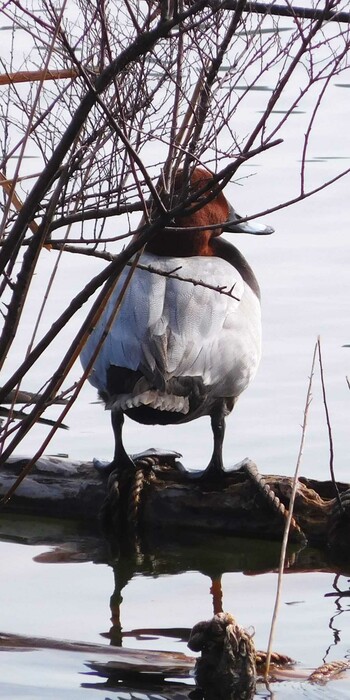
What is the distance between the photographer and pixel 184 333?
557cm

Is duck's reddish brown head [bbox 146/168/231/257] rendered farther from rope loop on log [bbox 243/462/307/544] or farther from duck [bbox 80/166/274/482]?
rope loop on log [bbox 243/462/307/544]

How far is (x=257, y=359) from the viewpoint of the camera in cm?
596

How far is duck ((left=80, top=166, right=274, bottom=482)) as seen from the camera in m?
5.38

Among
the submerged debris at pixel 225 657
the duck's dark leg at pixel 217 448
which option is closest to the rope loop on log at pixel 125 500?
the duck's dark leg at pixel 217 448

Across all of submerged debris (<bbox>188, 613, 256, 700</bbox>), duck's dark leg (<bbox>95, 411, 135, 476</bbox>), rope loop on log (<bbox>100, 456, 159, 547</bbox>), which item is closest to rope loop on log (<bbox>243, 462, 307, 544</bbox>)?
rope loop on log (<bbox>100, 456, 159, 547</bbox>)

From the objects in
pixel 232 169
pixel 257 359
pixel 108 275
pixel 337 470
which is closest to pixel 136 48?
pixel 232 169

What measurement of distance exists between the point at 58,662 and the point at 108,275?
1647 millimetres

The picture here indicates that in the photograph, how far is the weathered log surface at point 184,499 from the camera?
5.11 m

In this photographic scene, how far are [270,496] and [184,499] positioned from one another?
0.46 metres

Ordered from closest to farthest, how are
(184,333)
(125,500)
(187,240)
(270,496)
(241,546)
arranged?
(270,496) → (241,546) → (125,500) → (184,333) → (187,240)

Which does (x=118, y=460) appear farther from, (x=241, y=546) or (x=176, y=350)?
(x=241, y=546)

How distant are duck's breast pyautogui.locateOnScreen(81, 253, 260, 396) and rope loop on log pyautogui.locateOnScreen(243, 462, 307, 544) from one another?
578 mm

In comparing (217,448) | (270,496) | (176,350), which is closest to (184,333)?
(176,350)

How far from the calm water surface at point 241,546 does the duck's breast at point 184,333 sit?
70 centimetres
